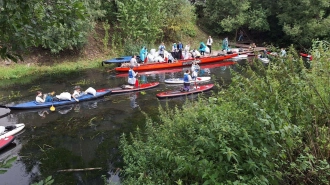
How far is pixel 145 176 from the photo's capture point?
5180 mm

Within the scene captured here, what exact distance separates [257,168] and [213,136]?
0.68 m

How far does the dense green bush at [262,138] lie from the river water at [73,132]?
1.88 meters

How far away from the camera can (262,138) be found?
370cm

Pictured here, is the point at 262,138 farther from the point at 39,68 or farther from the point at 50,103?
the point at 39,68

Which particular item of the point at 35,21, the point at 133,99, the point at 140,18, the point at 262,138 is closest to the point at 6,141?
the point at 133,99

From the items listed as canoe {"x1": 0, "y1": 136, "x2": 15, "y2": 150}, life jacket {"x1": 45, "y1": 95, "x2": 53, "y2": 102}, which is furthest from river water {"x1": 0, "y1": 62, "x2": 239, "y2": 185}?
life jacket {"x1": 45, "y1": 95, "x2": 53, "y2": 102}

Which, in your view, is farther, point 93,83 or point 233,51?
point 233,51

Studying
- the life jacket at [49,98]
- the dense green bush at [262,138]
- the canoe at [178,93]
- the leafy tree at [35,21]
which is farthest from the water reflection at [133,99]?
the leafy tree at [35,21]

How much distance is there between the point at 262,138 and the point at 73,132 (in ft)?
25.4

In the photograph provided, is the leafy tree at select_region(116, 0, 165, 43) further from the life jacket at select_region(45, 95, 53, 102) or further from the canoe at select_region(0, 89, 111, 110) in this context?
the life jacket at select_region(45, 95, 53, 102)

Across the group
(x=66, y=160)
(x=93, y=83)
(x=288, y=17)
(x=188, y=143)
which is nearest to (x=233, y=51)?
(x=288, y=17)

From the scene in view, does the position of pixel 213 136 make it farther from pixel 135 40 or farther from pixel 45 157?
pixel 135 40

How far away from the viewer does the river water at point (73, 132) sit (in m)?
7.50

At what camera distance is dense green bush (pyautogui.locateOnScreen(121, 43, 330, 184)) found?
141 inches
